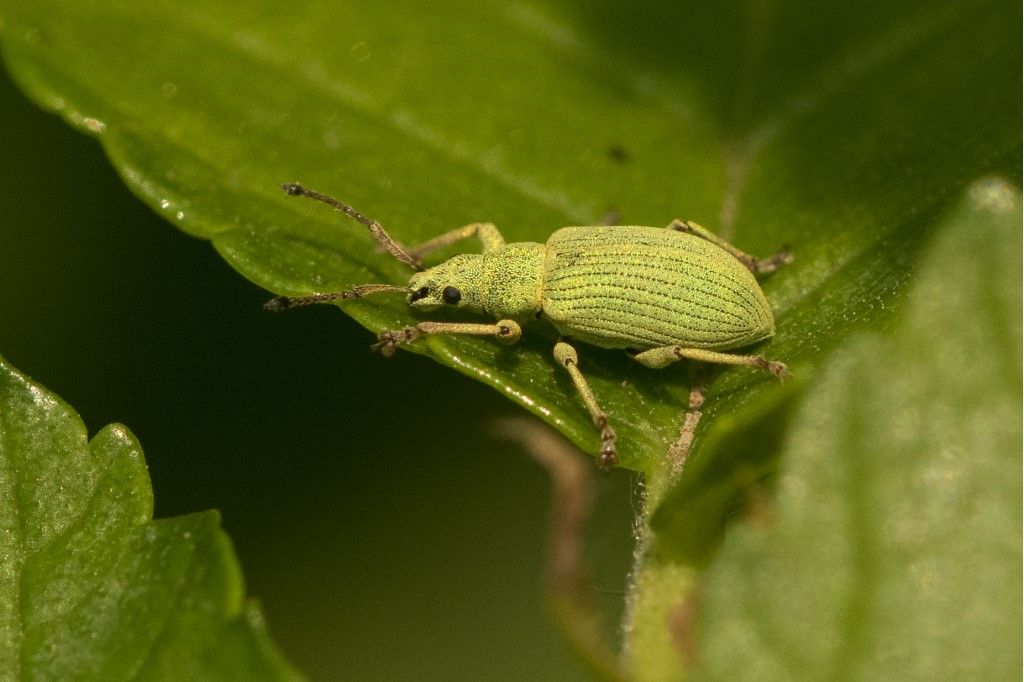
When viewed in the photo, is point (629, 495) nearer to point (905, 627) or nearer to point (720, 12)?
point (905, 627)

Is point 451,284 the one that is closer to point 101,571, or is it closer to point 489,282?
point 489,282

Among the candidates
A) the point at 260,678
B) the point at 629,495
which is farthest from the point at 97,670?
the point at 629,495

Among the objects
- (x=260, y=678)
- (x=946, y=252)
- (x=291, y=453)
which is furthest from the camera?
(x=291, y=453)

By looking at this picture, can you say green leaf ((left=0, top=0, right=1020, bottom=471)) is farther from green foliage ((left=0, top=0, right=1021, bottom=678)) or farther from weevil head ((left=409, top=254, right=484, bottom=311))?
weevil head ((left=409, top=254, right=484, bottom=311))

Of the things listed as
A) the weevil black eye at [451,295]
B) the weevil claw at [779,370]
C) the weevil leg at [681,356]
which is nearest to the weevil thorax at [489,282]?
the weevil black eye at [451,295]

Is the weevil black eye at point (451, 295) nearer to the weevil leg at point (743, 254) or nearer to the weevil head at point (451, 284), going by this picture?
the weevil head at point (451, 284)

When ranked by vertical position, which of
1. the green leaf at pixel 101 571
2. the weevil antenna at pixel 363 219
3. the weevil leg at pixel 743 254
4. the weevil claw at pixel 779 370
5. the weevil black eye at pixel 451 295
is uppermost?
the weevil leg at pixel 743 254
